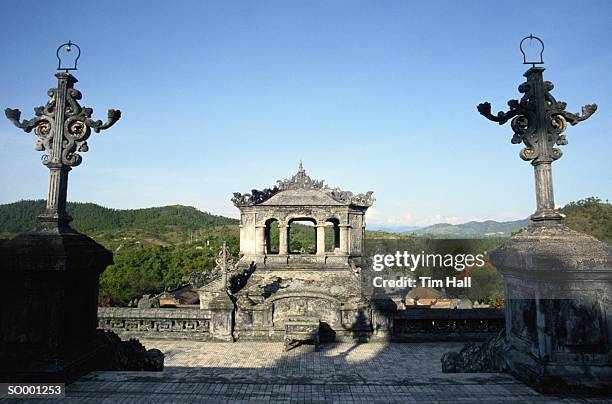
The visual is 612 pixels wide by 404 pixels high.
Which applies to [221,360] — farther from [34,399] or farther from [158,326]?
[34,399]

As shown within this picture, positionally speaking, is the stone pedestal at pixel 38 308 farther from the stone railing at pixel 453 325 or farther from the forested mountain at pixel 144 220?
the forested mountain at pixel 144 220

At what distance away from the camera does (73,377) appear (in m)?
4.63

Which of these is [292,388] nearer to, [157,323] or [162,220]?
[157,323]

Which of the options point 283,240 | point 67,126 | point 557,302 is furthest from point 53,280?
point 283,240

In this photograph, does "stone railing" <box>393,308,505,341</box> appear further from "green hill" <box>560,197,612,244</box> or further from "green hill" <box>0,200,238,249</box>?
"green hill" <box>0,200,238,249</box>

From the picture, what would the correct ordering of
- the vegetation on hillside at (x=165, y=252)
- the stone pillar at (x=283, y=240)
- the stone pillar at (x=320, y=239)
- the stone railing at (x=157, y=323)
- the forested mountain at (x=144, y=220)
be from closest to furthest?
the stone railing at (x=157, y=323) → the vegetation on hillside at (x=165, y=252) → the stone pillar at (x=320, y=239) → the stone pillar at (x=283, y=240) → the forested mountain at (x=144, y=220)

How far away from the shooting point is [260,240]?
82.0ft

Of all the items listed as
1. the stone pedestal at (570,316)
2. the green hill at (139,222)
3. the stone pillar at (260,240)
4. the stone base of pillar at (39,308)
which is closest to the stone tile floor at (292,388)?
the stone pedestal at (570,316)

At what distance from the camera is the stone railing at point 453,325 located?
1209cm

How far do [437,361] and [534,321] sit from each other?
6.01 metres

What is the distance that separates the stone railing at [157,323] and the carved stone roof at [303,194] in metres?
13.3

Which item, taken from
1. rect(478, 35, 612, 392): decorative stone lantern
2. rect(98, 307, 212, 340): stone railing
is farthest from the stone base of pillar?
rect(98, 307, 212, 340): stone railing

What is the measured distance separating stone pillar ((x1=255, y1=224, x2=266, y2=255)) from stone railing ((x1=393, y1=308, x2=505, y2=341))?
45.1 feet

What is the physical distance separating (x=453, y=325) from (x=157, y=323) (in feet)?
29.8
